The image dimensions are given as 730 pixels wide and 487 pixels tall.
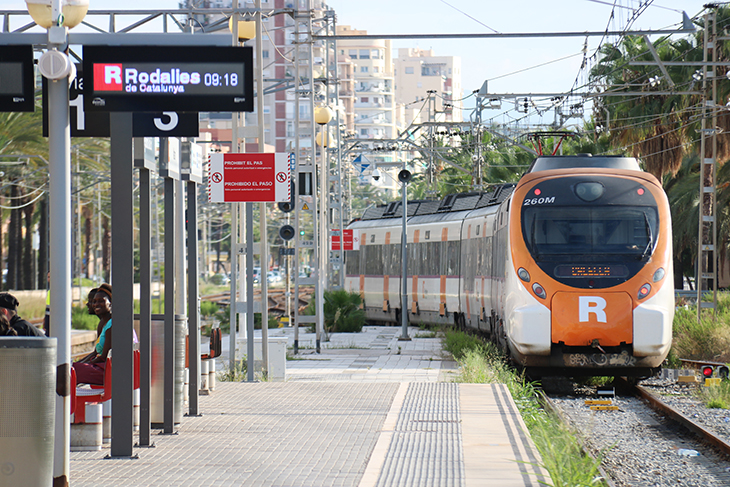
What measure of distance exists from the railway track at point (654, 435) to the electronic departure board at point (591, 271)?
173 cm

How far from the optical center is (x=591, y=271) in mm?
14438

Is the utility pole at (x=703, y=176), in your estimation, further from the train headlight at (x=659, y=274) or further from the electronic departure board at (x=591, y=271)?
the electronic departure board at (x=591, y=271)

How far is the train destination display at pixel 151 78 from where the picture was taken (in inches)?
293

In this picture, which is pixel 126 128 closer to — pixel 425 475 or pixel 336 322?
pixel 425 475

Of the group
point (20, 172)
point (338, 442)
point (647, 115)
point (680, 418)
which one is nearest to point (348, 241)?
point (647, 115)

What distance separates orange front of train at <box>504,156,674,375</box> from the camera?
1421 cm

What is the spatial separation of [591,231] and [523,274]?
1.19 m

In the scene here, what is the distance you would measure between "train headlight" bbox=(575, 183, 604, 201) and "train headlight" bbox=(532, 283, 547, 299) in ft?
4.98

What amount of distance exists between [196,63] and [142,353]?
245cm

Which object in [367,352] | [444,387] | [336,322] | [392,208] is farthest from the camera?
[392,208]

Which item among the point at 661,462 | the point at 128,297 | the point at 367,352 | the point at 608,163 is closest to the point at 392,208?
the point at 367,352

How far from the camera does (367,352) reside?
22156 mm

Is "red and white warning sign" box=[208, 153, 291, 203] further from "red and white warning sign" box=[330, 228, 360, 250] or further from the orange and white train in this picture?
"red and white warning sign" box=[330, 228, 360, 250]

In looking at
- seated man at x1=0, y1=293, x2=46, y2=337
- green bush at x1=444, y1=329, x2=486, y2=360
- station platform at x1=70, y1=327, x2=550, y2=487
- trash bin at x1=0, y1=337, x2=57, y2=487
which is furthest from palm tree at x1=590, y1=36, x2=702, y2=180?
trash bin at x1=0, y1=337, x2=57, y2=487
